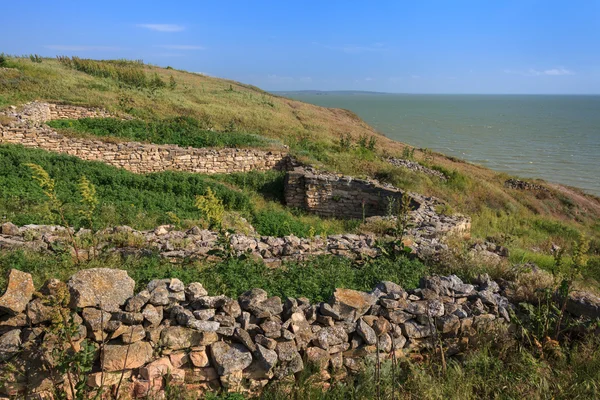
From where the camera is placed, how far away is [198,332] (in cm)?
394

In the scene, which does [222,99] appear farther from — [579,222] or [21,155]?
[579,222]

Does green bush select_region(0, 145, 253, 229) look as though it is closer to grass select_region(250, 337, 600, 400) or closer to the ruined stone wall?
the ruined stone wall

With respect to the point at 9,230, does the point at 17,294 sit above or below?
above

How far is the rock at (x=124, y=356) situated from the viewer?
3650mm

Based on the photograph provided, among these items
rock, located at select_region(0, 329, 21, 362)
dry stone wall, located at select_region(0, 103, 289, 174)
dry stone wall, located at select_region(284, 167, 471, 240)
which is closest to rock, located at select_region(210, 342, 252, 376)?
rock, located at select_region(0, 329, 21, 362)

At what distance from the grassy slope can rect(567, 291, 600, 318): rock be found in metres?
3.60

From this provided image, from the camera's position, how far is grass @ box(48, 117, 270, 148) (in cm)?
1602

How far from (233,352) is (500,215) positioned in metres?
14.5

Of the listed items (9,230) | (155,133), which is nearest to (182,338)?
(9,230)

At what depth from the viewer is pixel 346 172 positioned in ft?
47.7

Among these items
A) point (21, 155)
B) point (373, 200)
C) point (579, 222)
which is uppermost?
point (21, 155)

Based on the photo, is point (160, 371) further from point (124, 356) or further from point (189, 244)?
point (189, 244)

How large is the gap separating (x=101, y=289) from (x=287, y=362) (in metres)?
2.04

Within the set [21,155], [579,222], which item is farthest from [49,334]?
[579,222]
